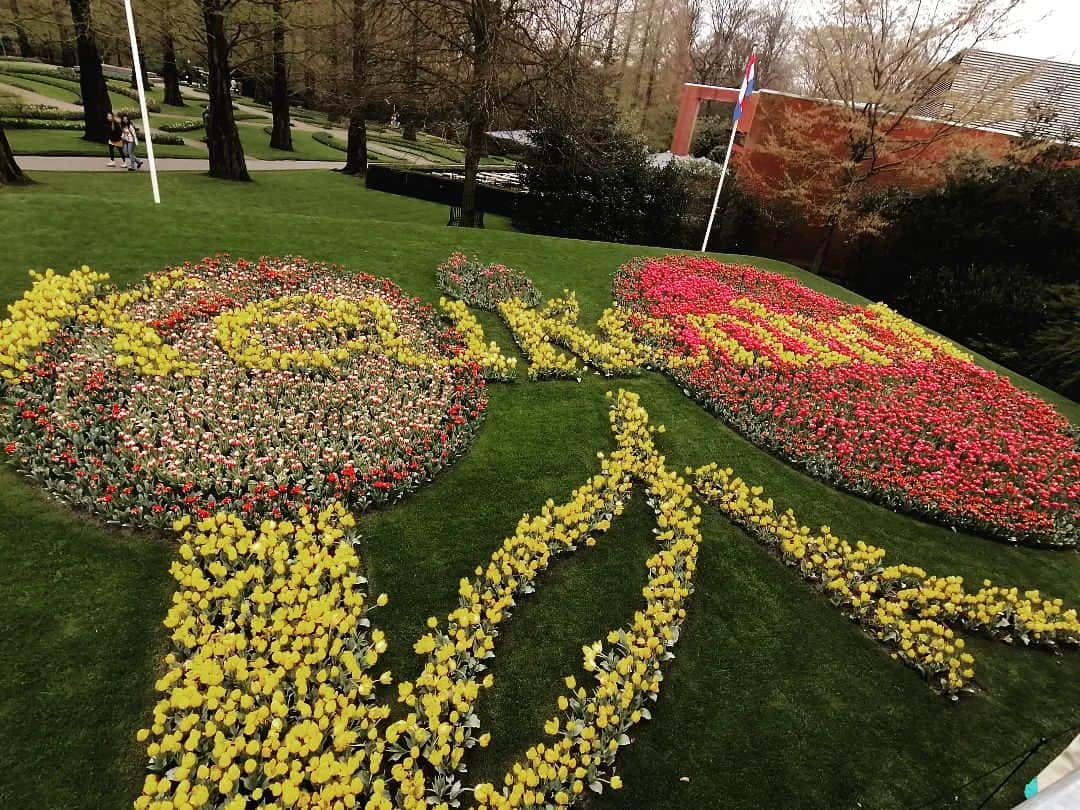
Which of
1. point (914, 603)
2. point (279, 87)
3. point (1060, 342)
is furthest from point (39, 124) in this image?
point (1060, 342)

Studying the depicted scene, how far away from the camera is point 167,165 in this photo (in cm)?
2161

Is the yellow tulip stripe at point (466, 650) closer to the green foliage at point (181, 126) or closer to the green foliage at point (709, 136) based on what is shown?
the green foliage at point (181, 126)

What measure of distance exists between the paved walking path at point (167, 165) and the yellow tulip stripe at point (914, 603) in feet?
73.0

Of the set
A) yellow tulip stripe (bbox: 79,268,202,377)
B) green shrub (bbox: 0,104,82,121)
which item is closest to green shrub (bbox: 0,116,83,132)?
green shrub (bbox: 0,104,82,121)

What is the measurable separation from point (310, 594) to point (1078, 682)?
7159 millimetres

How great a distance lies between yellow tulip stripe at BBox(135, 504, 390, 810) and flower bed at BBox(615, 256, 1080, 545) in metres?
6.36

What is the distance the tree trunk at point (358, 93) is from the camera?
19234 mm

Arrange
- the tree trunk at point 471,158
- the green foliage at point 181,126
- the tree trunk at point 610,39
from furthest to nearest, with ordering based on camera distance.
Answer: the green foliage at point 181,126, the tree trunk at point 610,39, the tree trunk at point 471,158

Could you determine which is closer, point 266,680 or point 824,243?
point 266,680

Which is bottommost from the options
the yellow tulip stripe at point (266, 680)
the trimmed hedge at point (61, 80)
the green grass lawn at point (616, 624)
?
the green grass lawn at point (616, 624)

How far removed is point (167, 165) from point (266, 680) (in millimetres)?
23980

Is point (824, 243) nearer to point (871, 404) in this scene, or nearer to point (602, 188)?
point (602, 188)

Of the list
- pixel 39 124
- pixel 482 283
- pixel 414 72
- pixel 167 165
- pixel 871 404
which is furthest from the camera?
pixel 39 124

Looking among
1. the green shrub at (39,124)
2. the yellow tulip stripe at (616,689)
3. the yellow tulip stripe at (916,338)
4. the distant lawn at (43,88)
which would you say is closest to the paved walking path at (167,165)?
the green shrub at (39,124)
